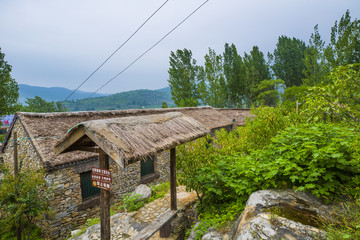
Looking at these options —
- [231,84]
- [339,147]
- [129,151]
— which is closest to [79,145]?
[129,151]

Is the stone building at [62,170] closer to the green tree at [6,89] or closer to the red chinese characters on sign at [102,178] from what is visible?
the red chinese characters on sign at [102,178]

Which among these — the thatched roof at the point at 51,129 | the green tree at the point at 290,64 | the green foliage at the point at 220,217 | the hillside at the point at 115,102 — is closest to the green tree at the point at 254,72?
the green tree at the point at 290,64

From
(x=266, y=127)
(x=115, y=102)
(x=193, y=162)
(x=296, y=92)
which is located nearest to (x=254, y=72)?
(x=296, y=92)

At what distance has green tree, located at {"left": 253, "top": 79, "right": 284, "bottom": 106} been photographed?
2998cm

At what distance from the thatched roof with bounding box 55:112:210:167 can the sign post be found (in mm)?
444

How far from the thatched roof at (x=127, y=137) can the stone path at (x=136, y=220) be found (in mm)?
2861

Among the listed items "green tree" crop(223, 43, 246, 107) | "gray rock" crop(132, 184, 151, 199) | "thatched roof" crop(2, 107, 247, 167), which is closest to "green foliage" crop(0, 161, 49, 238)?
"thatched roof" crop(2, 107, 247, 167)

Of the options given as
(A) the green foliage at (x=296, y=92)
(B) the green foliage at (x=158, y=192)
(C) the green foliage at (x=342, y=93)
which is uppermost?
(A) the green foliage at (x=296, y=92)

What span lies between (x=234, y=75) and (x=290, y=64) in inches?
524

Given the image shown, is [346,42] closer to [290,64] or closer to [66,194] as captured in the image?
[290,64]

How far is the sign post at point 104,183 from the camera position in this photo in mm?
3285

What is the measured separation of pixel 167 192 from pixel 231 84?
28.0 metres

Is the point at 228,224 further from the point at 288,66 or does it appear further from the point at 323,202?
the point at 288,66

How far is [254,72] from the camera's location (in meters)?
31.4
